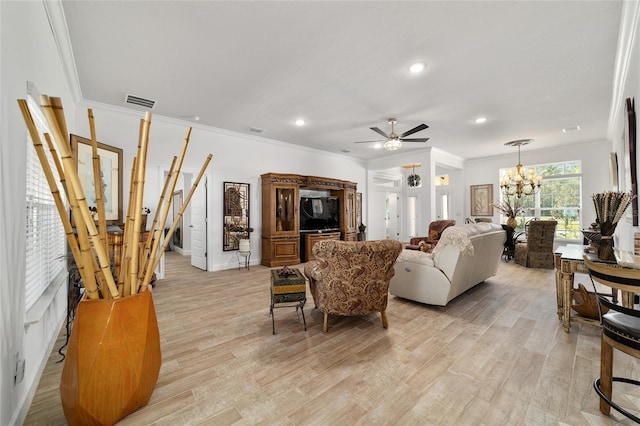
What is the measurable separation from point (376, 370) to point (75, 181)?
222 centimetres

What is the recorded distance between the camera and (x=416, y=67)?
311 centimetres

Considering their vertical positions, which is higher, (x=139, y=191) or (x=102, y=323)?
(x=139, y=191)

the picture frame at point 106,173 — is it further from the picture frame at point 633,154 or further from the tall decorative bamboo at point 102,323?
the picture frame at point 633,154

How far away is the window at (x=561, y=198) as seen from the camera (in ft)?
22.7

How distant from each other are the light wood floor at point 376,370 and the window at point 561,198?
5556mm

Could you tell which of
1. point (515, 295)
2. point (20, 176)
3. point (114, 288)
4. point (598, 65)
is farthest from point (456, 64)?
point (20, 176)

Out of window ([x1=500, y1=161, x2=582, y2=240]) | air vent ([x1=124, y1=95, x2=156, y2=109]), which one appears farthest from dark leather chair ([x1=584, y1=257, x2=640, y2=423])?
window ([x1=500, y1=161, x2=582, y2=240])

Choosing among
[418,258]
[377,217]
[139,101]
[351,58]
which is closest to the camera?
[351,58]

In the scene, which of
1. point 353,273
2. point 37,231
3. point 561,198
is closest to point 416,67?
point 353,273

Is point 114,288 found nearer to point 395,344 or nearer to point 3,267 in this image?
point 3,267

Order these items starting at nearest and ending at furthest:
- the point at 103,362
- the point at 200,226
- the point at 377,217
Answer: the point at 103,362 → the point at 200,226 → the point at 377,217

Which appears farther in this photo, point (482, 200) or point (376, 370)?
point (482, 200)

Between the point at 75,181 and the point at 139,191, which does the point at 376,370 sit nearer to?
the point at 139,191

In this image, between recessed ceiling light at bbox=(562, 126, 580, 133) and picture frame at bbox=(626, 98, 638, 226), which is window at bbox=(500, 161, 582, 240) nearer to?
recessed ceiling light at bbox=(562, 126, 580, 133)
